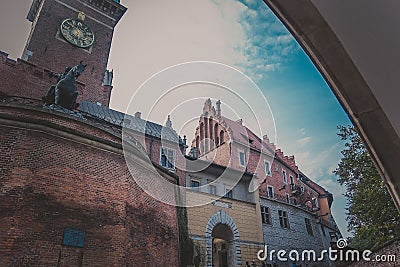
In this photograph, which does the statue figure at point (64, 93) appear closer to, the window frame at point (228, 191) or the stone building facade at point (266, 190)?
the stone building facade at point (266, 190)

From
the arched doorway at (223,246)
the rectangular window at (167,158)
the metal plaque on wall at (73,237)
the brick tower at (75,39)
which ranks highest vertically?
the brick tower at (75,39)

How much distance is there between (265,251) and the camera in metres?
25.8

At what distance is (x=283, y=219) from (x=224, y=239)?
8.08m

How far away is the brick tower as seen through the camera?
1097 inches

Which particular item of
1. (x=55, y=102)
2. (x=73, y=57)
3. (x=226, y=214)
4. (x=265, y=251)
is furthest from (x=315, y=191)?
(x=55, y=102)

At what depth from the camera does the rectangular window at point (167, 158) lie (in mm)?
27395

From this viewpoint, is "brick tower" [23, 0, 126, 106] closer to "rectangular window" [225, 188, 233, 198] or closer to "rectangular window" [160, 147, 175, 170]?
"rectangular window" [160, 147, 175, 170]

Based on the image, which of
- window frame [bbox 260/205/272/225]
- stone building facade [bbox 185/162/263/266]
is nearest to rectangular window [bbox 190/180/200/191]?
stone building facade [bbox 185/162/263/266]

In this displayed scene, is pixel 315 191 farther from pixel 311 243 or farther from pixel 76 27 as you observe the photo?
pixel 76 27

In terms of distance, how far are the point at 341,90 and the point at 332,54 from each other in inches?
5.9

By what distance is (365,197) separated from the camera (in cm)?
1705

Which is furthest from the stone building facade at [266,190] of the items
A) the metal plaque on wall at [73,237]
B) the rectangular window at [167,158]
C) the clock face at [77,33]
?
the clock face at [77,33]

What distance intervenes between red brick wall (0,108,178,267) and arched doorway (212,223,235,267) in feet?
39.3

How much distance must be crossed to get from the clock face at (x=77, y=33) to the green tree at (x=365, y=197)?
25.7 m
